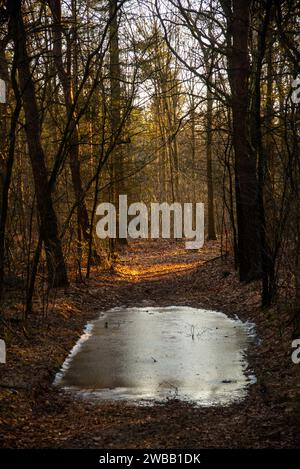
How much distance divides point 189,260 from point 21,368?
16.3m

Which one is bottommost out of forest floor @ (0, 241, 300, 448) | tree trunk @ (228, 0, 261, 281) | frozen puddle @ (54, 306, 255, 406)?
frozen puddle @ (54, 306, 255, 406)

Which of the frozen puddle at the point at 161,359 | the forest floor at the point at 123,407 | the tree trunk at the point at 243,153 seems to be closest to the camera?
the forest floor at the point at 123,407

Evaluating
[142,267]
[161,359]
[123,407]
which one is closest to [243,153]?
[161,359]

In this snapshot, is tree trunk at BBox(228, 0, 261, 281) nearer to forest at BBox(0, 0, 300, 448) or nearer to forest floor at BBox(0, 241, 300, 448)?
forest at BBox(0, 0, 300, 448)

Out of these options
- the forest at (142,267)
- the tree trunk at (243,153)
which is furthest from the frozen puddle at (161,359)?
the tree trunk at (243,153)

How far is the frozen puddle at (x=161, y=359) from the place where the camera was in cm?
757

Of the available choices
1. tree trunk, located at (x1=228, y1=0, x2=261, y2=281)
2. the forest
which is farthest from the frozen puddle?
tree trunk, located at (x1=228, y1=0, x2=261, y2=281)

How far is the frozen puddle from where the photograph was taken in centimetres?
757

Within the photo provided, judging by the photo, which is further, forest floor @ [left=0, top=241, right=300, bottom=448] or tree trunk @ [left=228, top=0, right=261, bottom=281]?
tree trunk @ [left=228, top=0, right=261, bottom=281]

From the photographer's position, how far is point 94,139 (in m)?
21.2

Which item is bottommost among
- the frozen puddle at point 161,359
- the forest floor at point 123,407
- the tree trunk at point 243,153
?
the frozen puddle at point 161,359

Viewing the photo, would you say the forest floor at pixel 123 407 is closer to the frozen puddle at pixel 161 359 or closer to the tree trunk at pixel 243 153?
the frozen puddle at pixel 161 359

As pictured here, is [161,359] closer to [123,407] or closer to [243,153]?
[123,407]
